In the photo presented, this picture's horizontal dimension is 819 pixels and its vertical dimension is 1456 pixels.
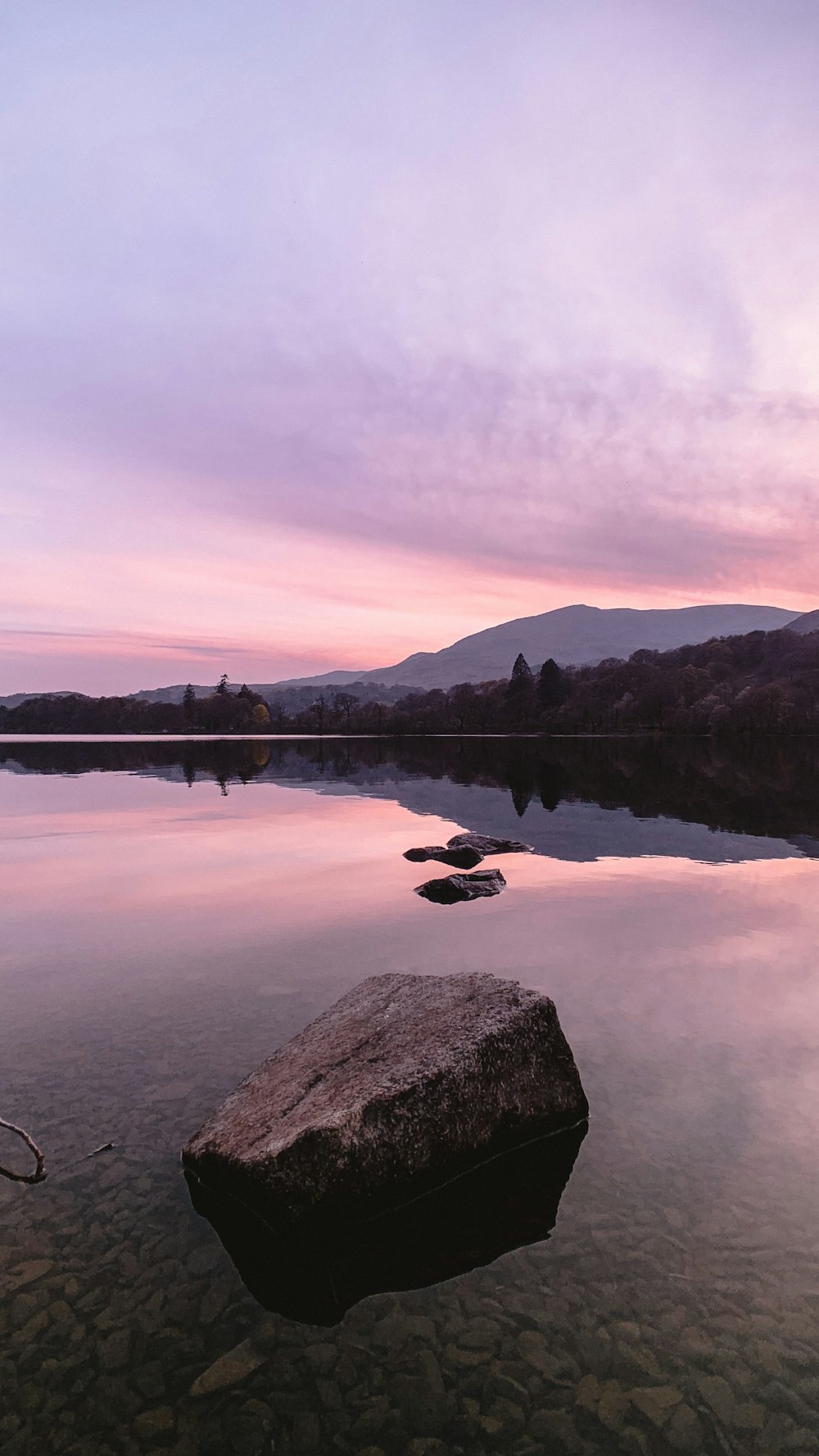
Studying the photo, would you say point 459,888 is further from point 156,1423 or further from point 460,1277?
point 156,1423

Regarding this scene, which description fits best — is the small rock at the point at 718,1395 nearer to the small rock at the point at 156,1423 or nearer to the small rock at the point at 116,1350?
the small rock at the point at 156,1423

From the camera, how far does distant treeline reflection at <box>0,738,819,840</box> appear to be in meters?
51.1

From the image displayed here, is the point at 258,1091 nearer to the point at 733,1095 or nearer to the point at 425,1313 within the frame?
the point at 425,1313

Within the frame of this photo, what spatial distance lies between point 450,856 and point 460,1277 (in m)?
24.3

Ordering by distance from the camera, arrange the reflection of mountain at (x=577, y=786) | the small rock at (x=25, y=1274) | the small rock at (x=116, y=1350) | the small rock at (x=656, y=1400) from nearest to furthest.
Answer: the small rock at (x=656, y=1400) < the small rock at (x=116, y=1350) < the small rock at (x=25, y=1274) < the reflection of mountain at (x=577, y=786)

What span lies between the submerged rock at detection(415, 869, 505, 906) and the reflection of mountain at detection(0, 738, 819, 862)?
7640mm

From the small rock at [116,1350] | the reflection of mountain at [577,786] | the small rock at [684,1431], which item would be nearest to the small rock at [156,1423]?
the small rock at [116,1350]

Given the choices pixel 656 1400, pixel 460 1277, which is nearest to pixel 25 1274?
pixel 460 1277

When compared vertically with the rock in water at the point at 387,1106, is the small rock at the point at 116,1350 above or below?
below

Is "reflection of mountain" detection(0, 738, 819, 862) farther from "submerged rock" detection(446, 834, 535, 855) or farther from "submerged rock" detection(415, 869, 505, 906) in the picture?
"submerged rock" detection(415, 869, 505, 906)

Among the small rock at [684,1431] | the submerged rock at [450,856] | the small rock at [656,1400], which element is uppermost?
the small rock at [656,1400]

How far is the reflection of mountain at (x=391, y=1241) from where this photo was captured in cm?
773

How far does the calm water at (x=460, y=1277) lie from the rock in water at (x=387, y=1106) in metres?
0.83

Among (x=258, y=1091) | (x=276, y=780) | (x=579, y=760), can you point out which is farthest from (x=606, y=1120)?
(x=579, y=760)
